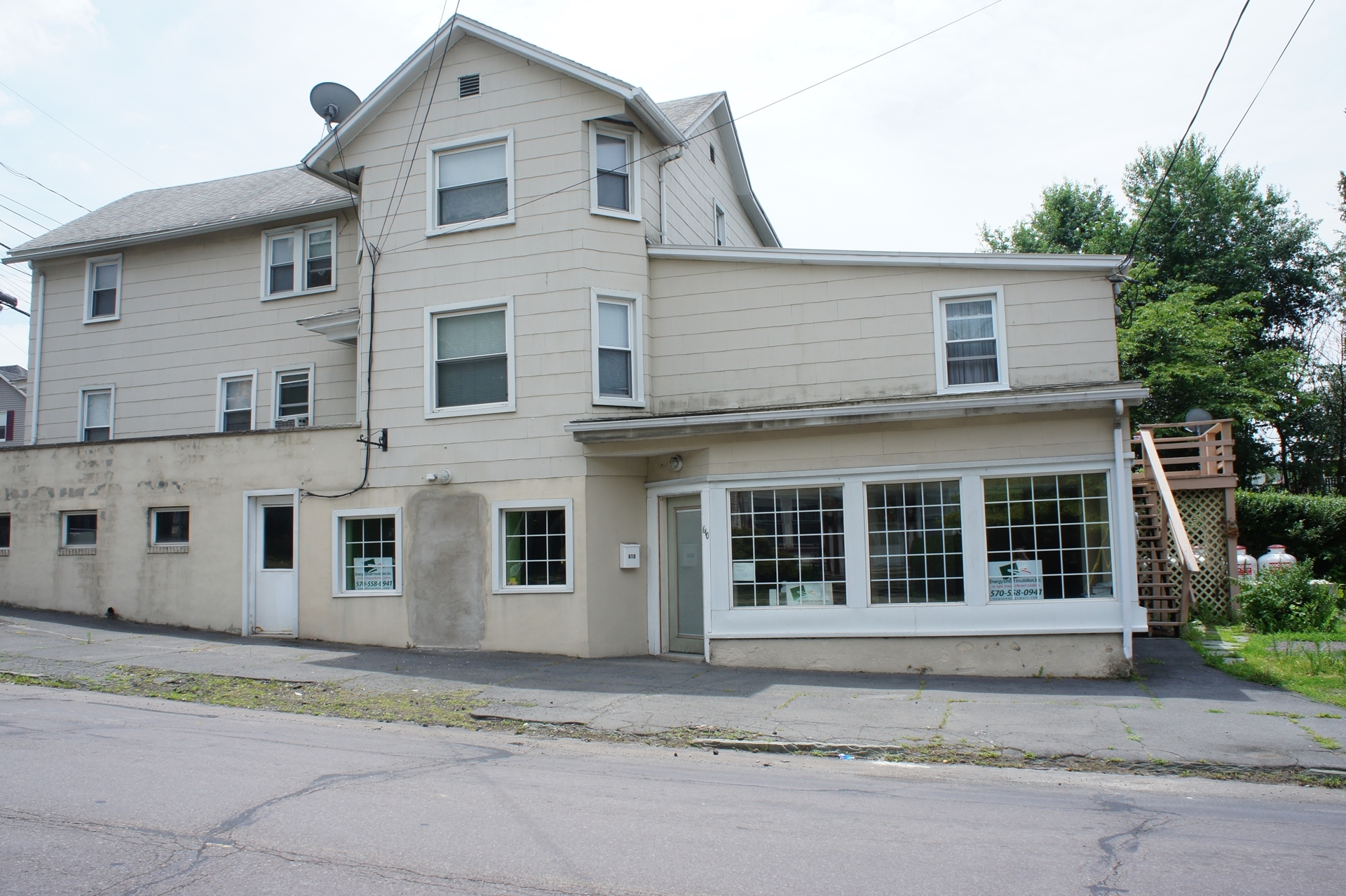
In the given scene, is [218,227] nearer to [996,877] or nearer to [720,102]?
[720,102]

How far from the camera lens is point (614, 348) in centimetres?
1368

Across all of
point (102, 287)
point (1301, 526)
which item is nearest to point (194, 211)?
point (102, 287)

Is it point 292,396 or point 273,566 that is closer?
point 273,566

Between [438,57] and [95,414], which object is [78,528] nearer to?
[95,414]

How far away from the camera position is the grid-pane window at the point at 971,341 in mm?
12617

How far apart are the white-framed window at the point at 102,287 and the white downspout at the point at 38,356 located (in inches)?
48.0

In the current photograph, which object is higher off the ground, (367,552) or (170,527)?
(170,527)

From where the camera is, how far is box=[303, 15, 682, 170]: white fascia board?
13.5 metres


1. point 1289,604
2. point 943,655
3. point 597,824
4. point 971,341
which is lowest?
point 597,824

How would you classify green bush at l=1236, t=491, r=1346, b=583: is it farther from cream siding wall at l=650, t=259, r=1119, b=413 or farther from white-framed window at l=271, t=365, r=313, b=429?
white-framed window at l=271, t=365, r=313, b=429

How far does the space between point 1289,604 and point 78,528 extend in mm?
20408

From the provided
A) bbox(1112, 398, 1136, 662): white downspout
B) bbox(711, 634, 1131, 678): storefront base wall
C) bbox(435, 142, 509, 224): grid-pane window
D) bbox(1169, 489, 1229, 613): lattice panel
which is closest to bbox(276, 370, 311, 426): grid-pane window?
bbox(435, 142, 509, 224): grid-pane window

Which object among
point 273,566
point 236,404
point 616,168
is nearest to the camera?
point 616,168

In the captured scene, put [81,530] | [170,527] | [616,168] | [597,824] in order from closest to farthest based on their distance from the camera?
[597,824]
[616,168]
[170,527]
[81,530]
